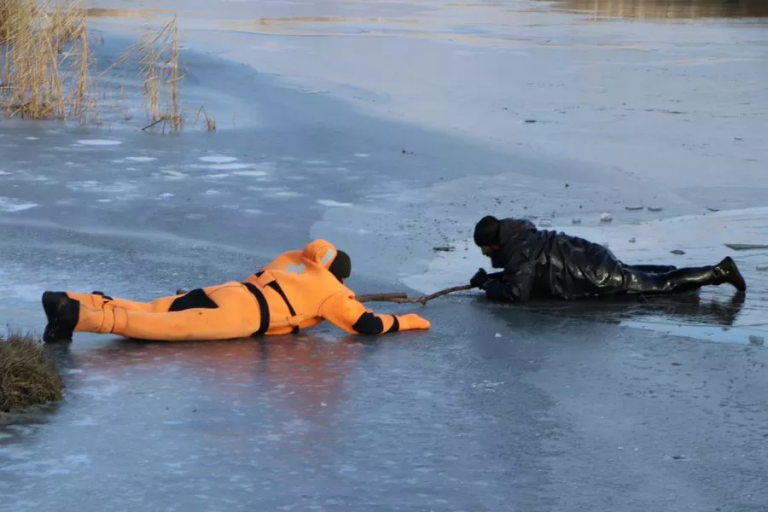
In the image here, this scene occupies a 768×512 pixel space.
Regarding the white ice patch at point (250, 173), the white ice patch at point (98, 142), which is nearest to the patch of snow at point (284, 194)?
the white ice patch at point (250, 173)

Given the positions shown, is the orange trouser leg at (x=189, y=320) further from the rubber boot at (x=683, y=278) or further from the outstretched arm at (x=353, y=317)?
the rubber boot at (x=683, y=278)

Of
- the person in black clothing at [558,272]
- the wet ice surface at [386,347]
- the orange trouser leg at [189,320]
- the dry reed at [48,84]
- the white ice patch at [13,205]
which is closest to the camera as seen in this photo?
the wet ice surface at [386,347]

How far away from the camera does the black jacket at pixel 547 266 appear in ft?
22.6

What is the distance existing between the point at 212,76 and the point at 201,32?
6.80 m

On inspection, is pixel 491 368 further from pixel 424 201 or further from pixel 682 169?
pixel 682 169

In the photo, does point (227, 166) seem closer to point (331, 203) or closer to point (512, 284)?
point (331, 203)

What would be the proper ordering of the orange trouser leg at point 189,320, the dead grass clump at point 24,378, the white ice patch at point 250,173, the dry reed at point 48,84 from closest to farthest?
1. the dead grass clump at point 24,378
2. the orange trouser leg at point 189,320
3. the white ice patch at point 250,173
4. the dry reed at point 48,84

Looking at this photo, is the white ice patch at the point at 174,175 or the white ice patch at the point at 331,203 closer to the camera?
the white ice patch at the point at 331,203

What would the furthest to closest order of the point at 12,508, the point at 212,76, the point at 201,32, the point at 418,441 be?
the point at 201,32, the point at 212,76, the point at 418,441, the point at 12,508

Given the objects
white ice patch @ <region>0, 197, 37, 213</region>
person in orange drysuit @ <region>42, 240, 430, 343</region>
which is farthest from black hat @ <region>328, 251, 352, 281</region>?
white ice patch @ <region>0, 197, 37, 213</region>

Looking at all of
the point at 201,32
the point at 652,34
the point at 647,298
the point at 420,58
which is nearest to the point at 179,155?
the point at 647,298

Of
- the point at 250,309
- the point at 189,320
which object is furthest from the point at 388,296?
the point at 189,320

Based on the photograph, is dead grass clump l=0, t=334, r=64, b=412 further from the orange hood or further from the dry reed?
the dry reed

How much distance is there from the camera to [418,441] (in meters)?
4.65
